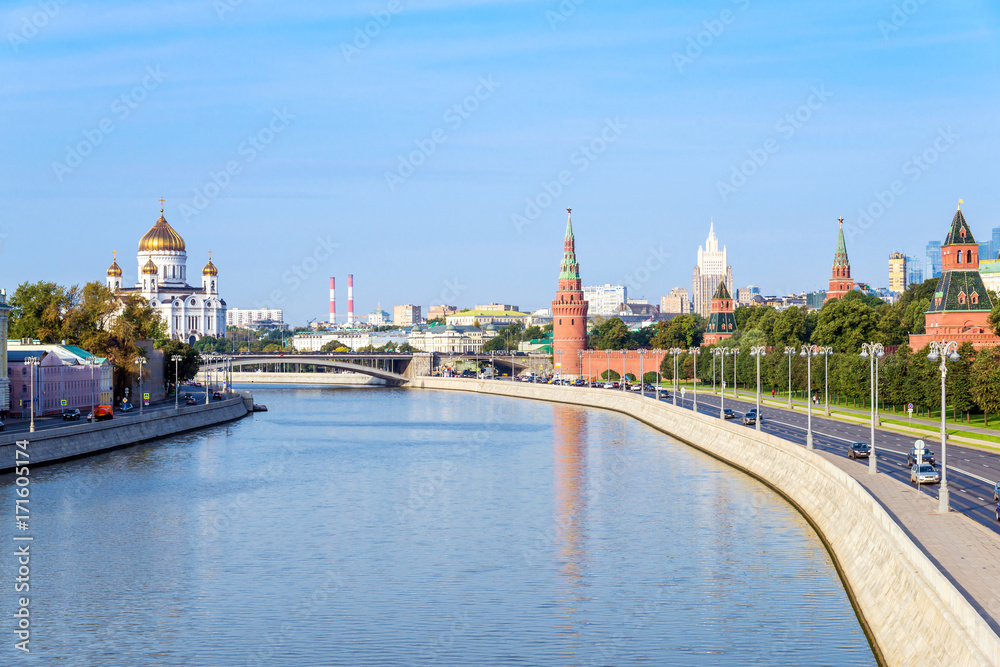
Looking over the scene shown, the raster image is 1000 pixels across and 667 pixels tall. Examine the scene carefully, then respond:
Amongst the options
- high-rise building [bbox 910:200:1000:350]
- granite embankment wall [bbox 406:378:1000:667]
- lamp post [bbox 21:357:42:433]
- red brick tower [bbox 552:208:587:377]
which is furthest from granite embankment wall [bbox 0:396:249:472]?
red brick tower [bbox 552:208:587:377]

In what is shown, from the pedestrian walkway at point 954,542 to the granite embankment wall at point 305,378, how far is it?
128m

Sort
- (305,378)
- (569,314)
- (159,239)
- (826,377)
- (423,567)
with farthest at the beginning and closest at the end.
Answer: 1. (159,239)
2. (305,378)
3. (569,314)
4. (826,377)
5. (423,567)

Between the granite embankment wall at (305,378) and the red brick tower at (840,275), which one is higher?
the red brick tower at (840,275)

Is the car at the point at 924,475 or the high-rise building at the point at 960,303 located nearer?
the car at the point at 924,475

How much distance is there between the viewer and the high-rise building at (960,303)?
77938mm

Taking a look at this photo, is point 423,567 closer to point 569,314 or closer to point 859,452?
point 859,452

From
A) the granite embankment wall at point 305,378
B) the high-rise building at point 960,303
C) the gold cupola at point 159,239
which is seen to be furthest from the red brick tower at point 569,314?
the gold cupola at point 159,239

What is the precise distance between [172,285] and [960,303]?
132 m

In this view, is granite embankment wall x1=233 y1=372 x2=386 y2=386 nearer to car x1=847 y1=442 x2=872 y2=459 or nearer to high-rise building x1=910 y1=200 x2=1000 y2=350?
high-rise building x1=910 y1=200 x2=1000 y2=350

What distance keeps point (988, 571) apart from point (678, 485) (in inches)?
919

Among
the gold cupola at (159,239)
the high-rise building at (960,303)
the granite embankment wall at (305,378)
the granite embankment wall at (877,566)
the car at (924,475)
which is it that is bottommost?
the granite embankment wall at (877,566)

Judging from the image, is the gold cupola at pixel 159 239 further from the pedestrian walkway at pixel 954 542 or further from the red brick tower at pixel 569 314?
the pedestrian walkway at pixel 954 542

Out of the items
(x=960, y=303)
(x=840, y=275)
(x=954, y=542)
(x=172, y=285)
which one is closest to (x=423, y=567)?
(x=954, y=542)

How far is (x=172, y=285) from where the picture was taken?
180250 mm
